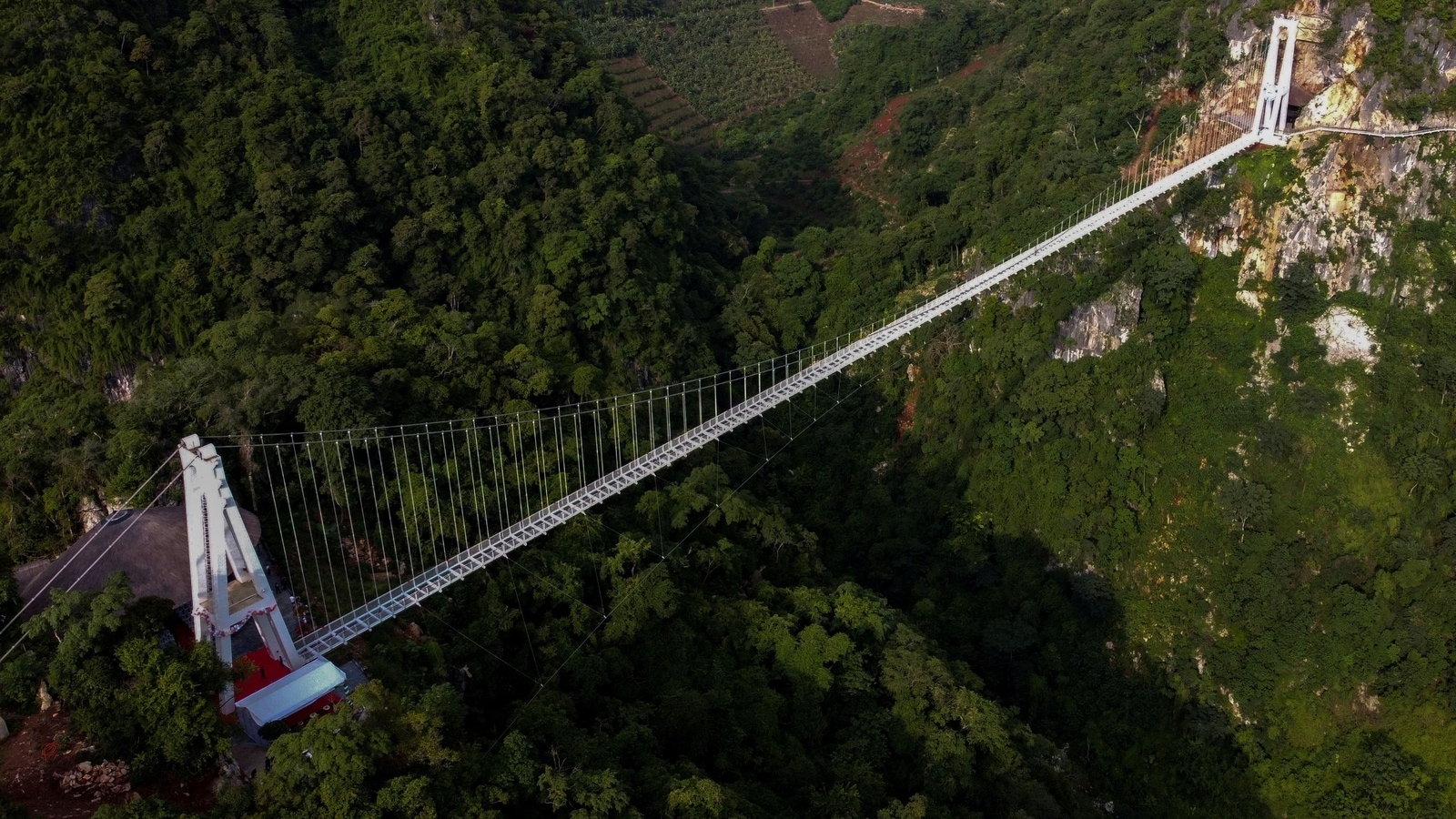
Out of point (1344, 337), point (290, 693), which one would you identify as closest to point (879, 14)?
point (1344, 337)

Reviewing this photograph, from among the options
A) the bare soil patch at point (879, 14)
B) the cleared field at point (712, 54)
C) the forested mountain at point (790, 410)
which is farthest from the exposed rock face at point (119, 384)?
the bare soil patch at point (879, 14)

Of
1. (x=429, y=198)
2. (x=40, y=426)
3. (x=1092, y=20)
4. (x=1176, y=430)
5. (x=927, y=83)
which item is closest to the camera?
(x=40, y=426)

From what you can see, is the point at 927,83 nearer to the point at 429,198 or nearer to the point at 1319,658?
the point at 429,198

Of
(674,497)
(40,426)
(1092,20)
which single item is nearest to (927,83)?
(1092,20)

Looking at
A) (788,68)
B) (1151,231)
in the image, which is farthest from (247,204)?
(788,68)

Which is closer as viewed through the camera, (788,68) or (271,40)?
(271,40)

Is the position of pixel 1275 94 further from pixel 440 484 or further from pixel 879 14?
pixel 879 14

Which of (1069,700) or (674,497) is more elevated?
(674,497)

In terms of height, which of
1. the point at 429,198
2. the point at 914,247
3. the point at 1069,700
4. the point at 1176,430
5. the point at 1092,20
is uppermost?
the point at 1092,20

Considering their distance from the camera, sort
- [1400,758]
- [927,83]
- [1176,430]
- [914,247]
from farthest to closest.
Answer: [927,83]
[914,247]
[1176,430]
[1400,758]
